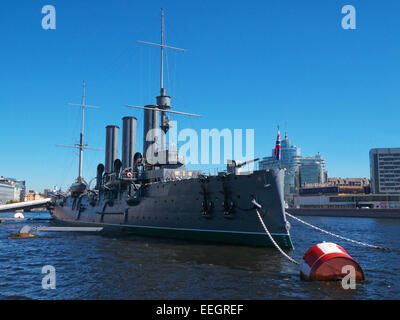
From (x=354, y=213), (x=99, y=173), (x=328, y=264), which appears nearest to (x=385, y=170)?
(x=354, y=213)

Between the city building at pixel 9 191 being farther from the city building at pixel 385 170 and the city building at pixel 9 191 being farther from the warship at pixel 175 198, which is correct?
the city building at pixel 385 170

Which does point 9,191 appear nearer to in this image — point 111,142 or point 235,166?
point 111,142

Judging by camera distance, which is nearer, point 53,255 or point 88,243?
point 53,255

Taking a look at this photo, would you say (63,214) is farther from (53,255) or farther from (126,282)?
(126,282)

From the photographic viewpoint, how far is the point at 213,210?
69.4 ft

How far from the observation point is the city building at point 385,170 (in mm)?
132250

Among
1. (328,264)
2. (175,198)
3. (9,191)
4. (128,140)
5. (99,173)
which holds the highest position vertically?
(128,140)

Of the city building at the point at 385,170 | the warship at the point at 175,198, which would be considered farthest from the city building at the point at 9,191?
the city building at the point at 385,170

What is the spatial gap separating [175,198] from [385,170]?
134822 millimetres

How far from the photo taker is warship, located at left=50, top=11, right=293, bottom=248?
19.1 metres
